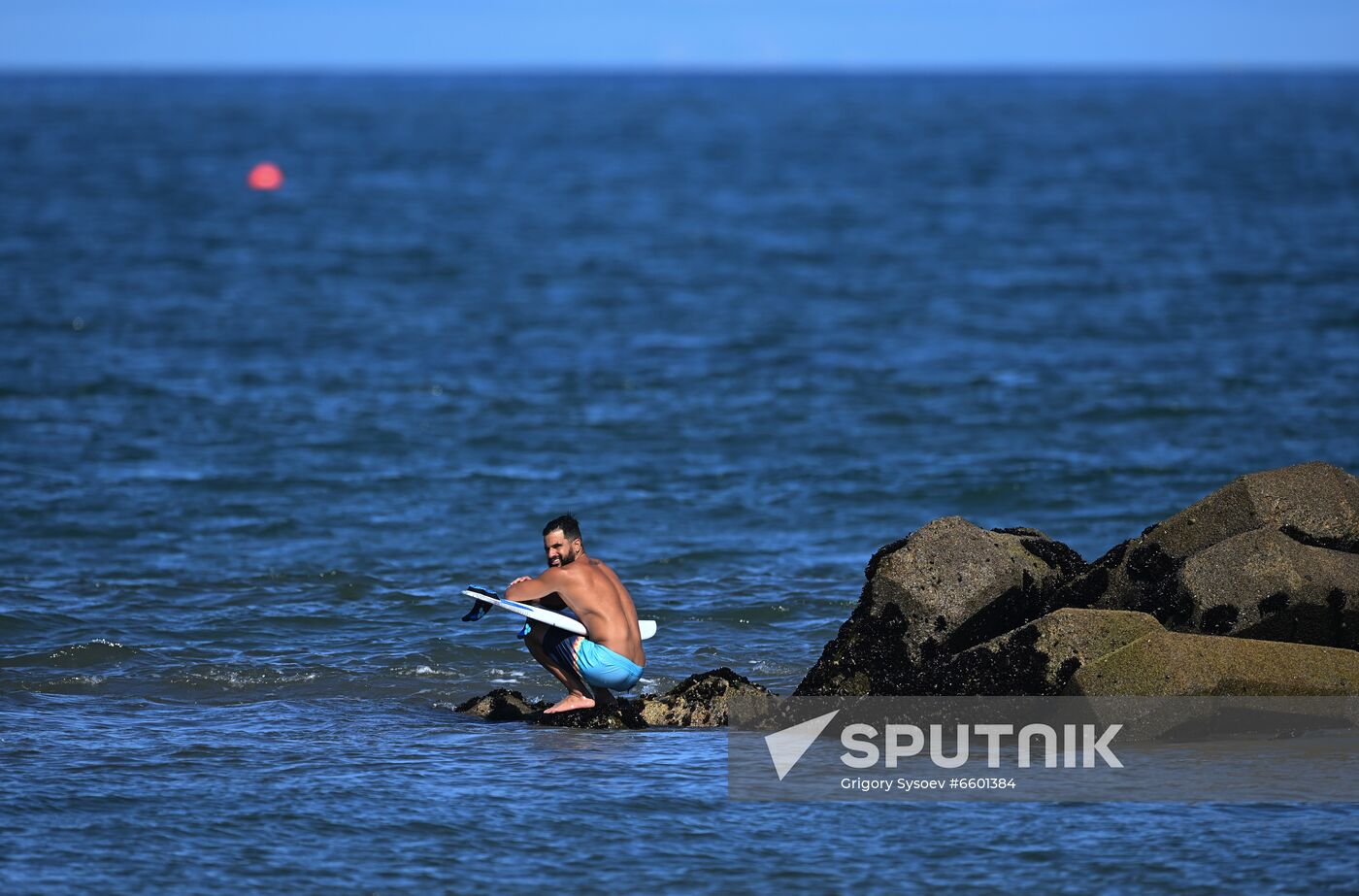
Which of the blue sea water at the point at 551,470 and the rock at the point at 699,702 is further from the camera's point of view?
the rock at the point at 699,702

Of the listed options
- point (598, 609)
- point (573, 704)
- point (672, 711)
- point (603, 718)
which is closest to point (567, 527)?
point (598, 609)

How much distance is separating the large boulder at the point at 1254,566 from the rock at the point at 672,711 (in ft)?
7.95

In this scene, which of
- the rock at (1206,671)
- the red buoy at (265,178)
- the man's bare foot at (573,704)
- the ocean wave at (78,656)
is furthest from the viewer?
the red buoy at (265,178)

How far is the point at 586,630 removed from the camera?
11.4 meters

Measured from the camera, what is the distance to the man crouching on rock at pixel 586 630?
448 inches

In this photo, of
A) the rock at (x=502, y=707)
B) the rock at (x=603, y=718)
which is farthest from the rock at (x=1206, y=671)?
the rock at (x=502, y=707)

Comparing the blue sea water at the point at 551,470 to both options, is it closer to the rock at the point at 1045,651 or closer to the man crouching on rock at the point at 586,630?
the man crouching on rock at the point at 586,630

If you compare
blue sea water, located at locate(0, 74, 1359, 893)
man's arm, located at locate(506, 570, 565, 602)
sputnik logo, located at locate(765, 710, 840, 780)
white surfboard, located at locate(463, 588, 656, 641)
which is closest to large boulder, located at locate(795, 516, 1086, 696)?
sputnik logo, located at locate(765, 710, 840, 780)

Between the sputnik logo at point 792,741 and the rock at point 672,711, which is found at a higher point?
the rock at point 672,711

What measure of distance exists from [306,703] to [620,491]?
988cm

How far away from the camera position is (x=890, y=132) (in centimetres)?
12369

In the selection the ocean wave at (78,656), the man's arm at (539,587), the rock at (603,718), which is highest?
the man's arm at (539,587)

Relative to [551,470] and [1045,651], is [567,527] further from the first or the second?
[551,470]

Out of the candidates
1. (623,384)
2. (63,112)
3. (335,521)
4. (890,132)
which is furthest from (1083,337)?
(63,112)
